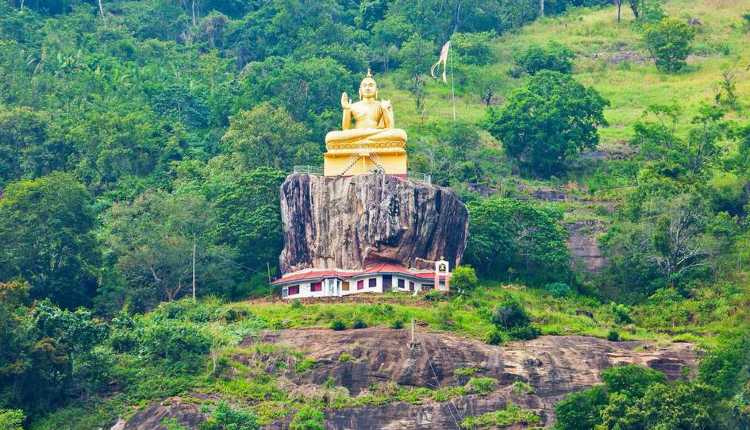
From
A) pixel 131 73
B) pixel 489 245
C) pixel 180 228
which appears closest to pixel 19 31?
pixel 131 73

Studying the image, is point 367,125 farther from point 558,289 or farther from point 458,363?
point 458,363

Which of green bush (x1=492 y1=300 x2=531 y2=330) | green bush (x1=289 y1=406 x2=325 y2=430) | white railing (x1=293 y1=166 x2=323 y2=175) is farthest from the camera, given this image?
white railing (x1=293 y1=166 x2=323 y2=175)

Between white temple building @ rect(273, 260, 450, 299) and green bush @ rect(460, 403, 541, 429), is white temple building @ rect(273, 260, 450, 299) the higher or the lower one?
the higher one

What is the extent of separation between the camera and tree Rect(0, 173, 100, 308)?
65.2 m

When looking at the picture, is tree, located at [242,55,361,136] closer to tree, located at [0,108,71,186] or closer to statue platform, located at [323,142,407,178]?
tree, located at [0,108,71,186]

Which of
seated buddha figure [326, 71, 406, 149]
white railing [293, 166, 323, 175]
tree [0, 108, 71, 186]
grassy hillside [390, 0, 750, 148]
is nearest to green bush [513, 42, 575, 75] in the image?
grassy hillside [390, 0, 750, 148]

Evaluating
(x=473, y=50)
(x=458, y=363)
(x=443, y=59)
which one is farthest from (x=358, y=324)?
(x=473, y=50)

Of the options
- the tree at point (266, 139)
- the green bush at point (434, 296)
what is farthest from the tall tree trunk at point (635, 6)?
the green bush at point (434, 296)

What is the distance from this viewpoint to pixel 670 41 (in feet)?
291

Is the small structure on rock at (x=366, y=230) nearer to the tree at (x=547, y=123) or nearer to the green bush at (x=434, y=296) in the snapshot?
the green bush at (x=434, y=296)

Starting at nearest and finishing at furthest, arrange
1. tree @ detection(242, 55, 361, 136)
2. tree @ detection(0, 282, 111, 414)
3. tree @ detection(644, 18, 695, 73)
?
tree @ detection(0, 282, 111, 414)
tree @ detection(242, 55, 361, 136)
tree @ detection(644, 18, 695, 73)

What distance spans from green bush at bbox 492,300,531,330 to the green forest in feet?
0.24

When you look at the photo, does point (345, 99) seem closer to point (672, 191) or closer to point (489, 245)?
point (489, 245)

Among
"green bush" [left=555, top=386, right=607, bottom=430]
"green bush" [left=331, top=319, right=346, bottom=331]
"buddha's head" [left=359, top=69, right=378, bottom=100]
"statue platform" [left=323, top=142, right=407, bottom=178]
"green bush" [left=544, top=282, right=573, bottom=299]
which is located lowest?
"green bush" [left=555, top=386, right=607, bottom=430]
